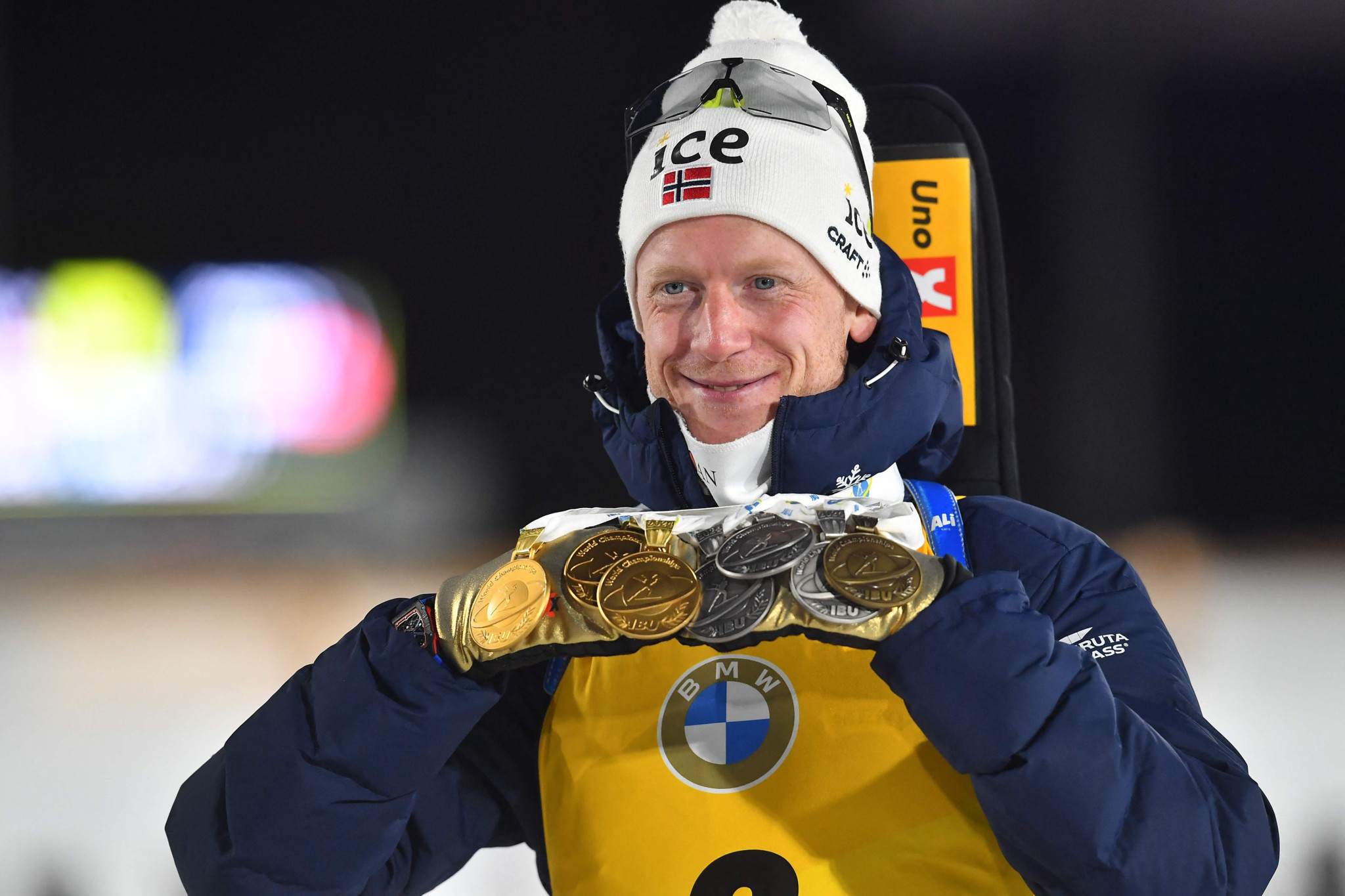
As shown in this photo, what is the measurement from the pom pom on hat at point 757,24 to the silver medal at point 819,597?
0.87 meters

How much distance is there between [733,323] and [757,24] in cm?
52

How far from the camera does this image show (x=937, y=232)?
1.61 m

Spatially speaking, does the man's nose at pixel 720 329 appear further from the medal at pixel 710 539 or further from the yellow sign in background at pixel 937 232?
the yellow sign in background at pixel 937 232

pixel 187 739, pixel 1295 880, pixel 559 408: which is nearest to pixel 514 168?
pixel 559 408

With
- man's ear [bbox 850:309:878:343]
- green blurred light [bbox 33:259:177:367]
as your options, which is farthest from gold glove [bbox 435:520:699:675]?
green blurred light [bbox 33:259:177:367]

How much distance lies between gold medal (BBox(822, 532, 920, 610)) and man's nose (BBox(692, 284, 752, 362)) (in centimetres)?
37

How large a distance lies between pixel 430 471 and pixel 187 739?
4.43ft

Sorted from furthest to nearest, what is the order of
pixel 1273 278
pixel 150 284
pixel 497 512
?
pixel 150 284
pixel 497 512
pixel 1273 278

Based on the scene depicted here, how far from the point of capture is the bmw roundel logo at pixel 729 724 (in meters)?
1.00

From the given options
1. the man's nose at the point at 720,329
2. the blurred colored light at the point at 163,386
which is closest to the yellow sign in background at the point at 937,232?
the man's nose at the point at 720,329

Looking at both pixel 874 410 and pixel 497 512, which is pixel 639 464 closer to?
pixel 874 410

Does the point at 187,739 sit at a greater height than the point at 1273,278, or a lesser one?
lesser

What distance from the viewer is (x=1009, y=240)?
126 inches

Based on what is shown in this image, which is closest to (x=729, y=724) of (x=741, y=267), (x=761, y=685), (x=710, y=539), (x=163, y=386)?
(x=761, y=685)
